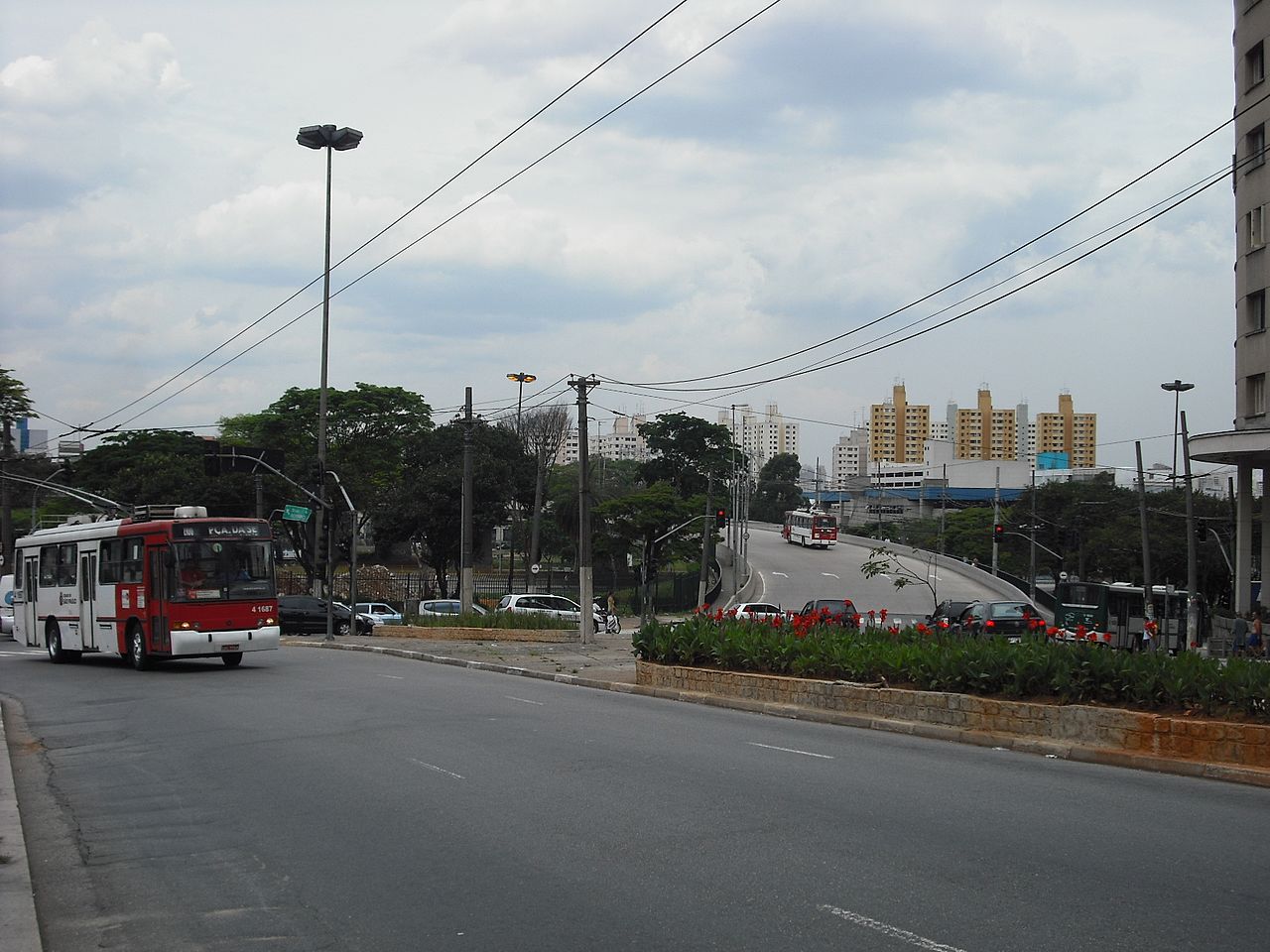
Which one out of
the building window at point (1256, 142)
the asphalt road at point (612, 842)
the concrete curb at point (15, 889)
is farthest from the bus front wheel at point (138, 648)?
the building window at point (1256, 142)

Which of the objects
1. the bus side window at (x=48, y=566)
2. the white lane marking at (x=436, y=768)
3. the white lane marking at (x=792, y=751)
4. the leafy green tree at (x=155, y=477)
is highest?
the leafy green tree at (x=155, y=477)

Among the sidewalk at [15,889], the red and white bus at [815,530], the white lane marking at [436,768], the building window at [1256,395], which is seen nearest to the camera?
the sidewalk at [15,889]

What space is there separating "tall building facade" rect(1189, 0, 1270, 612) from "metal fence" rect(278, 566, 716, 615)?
1052 inches

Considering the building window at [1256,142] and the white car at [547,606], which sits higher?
the building window at [1256,142]

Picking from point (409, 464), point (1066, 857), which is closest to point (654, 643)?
point (1066, 857)

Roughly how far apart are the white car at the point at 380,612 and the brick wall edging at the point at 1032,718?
30639 mm

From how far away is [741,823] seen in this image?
8.64 m

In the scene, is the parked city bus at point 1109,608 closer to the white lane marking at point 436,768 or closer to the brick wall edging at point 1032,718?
the brick wall edging at point 1032,718

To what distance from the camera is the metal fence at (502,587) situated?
58594 millimetres

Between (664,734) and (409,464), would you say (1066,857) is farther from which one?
(409,464)

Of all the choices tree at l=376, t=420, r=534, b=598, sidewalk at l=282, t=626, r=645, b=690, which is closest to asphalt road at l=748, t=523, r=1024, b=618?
tree at l=376, t=420, r=534, b=598

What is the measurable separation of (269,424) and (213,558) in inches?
1727

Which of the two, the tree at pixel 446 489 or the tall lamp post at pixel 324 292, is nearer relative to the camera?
the tall lamp post at pixel 324 292

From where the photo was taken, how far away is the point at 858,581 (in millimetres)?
73625
